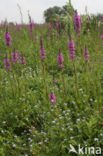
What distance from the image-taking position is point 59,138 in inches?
95.7

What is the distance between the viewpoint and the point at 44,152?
227 centimetres

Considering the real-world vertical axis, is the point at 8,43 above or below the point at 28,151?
above

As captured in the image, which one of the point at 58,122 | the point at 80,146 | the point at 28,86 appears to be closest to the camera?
the point at 80,146

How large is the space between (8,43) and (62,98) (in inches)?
47.5

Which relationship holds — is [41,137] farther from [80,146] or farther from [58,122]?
[80,146]

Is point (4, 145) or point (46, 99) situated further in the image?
point (46, 99)

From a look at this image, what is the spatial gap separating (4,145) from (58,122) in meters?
0.70

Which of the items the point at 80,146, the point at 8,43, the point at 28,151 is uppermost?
the point at 8,43

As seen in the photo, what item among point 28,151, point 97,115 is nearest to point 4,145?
point 28,151

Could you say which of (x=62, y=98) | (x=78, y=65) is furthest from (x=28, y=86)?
(x=78, y=65)

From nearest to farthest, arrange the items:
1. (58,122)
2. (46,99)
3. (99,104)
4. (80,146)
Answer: (80,146) < (58,122) < (99,104) < (46,99)

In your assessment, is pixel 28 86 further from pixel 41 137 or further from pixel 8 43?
pixel 41 137

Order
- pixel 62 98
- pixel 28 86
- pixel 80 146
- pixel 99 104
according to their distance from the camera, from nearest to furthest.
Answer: pixel 80 146 < pixel 99 104 < pixel 62 98 < pixel 28 86

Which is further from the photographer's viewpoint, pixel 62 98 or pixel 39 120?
pixel 62 98
